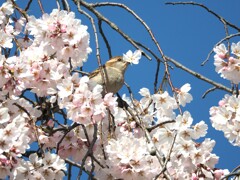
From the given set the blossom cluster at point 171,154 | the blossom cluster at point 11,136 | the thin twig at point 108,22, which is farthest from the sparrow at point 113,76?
the blossom cluster at point 11,136

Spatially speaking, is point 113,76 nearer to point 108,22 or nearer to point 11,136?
point 108,22

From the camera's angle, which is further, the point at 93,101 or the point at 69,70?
the point at 69,70

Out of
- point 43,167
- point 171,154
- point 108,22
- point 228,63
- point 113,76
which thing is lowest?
point 43,167

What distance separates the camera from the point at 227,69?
11.0 ft

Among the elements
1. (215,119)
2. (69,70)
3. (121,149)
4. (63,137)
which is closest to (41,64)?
(69,70)

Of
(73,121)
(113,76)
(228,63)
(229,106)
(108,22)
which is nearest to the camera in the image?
(73,121)

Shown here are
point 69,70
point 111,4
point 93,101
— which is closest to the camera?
point 93,101

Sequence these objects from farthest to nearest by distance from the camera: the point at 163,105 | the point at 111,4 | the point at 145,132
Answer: the point at 111,4, the point at 163,105, the point at 145,132

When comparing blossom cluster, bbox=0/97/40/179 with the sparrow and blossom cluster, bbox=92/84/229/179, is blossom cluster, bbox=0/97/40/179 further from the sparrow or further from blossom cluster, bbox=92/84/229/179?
the sparrow

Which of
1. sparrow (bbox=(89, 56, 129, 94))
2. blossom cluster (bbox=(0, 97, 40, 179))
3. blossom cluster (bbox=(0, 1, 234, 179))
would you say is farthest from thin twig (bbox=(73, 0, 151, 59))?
blossom cluster (bbox=(0, 97, 40, 179))

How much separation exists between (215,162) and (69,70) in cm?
84

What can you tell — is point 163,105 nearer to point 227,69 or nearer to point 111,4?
point 227,69

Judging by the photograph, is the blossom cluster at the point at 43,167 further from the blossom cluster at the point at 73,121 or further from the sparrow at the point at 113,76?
the sparrow at the point at 113,76

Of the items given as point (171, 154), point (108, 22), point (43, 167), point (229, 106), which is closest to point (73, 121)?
point (43, 167)
